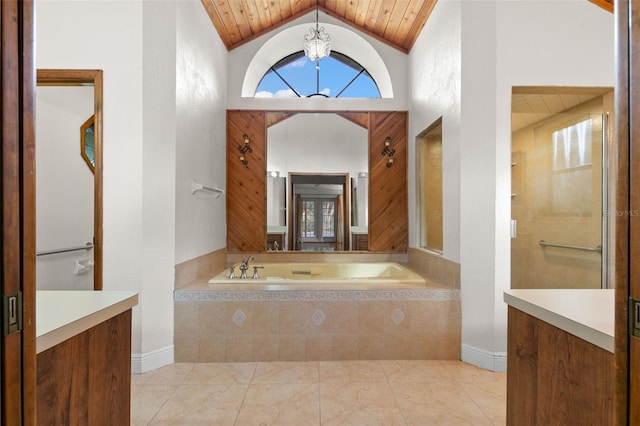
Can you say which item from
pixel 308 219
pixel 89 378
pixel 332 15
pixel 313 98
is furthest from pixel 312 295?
pixel 332 15

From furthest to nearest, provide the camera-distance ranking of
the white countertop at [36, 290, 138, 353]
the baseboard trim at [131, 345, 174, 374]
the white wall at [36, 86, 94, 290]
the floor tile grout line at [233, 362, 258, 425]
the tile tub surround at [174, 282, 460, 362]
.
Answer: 1. the white wall at [36, 86, 94, 290]
2. the tile tub surround at [174, 282, 460, 362]
3. the baseboard trim at [131, 345, 174, 374]
4. the floor tile grout line at [233, 362, 258, 425]
5. the white countertop at [36, 290, 138, 353]

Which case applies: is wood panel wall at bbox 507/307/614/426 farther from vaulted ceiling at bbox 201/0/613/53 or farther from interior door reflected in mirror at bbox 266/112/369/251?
vaulted ceiling at bbox 201/0/613/53

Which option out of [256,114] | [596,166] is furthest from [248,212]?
[596,166]

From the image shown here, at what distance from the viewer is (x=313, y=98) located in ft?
11.4

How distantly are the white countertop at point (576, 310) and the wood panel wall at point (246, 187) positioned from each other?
273 centimetres

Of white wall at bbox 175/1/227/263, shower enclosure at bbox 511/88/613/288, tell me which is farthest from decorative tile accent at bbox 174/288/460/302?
shower enclosure at bbox 511/88/613/288

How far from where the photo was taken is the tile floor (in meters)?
1.68

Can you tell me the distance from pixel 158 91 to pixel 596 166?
10.6 ft

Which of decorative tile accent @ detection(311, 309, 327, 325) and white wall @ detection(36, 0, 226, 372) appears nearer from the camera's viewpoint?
white wall @ detection(36, 0, 226, 372)

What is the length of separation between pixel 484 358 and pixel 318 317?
1172mm

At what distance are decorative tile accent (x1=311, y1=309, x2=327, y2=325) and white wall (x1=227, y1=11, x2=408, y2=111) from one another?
7.22 feet

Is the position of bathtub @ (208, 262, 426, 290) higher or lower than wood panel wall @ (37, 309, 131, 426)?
lower

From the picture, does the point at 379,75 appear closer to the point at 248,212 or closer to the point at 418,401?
the point at 248,212

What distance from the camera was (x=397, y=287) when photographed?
93.5 inches
